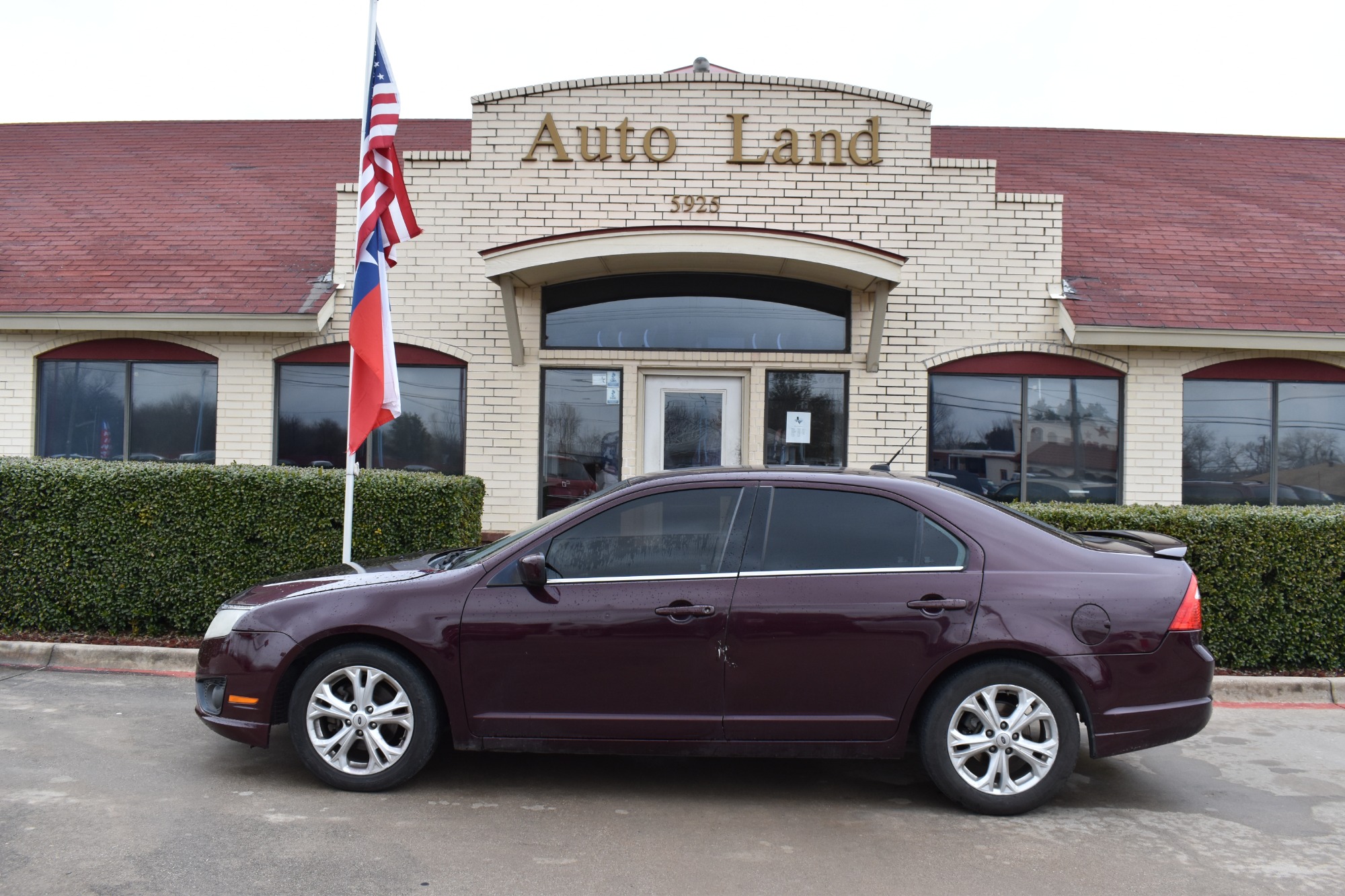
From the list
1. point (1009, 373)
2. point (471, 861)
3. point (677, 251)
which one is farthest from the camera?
point (1009, 373)

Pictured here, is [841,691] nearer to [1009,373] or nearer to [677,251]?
[677,251]

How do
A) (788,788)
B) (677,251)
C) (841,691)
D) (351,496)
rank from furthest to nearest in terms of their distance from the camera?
(677,251) → (351,496) → (788,788) → (841,691)

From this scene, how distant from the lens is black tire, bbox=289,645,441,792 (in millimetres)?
4727

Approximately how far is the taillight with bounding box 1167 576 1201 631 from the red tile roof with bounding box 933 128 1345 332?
212 inches

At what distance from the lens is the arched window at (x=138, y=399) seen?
10266mm

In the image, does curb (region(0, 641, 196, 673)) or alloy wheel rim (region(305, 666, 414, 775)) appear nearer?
alloy wheel rim (region(305, 666, 414, 775))

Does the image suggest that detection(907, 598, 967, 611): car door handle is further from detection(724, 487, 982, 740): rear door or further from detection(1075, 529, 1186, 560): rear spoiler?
detection(1075, 529, 1186, 560): rear spoiler

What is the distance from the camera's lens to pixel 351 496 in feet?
23.7

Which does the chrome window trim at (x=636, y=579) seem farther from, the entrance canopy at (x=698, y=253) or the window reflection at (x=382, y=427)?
the window reflection at (x=382, y=427)

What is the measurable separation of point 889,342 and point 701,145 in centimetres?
268

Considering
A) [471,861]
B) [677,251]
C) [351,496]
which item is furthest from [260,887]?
[677,251]

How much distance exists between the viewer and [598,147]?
10.1m

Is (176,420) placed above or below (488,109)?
below

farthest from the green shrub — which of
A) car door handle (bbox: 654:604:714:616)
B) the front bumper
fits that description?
the front bumper
